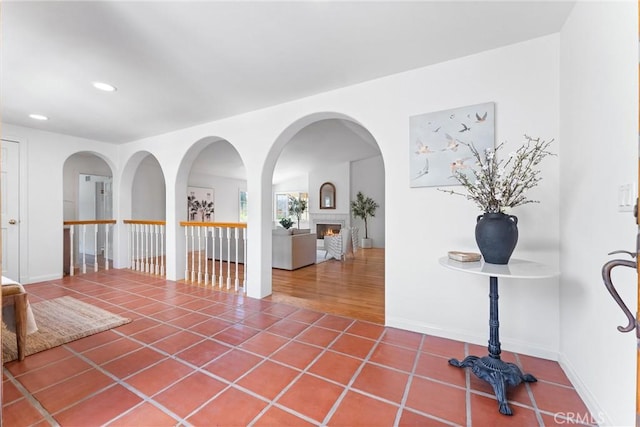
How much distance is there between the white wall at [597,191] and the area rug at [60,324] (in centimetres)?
354

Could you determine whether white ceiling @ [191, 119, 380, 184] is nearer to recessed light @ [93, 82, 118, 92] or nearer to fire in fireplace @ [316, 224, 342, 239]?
fire in fireplace @ [316, 224, 342, 239]

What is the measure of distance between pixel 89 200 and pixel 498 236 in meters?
8.35

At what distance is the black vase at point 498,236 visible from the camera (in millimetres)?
1821

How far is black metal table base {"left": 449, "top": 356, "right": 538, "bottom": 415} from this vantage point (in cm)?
165

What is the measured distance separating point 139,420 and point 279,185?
9519 mm

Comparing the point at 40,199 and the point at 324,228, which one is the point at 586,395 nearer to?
the point at 40,199

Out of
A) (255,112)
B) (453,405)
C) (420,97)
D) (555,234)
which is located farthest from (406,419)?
(255,112)

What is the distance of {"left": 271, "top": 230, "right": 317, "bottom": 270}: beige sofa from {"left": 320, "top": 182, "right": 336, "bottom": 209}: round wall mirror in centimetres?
388

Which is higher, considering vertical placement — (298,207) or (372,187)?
(372,187)

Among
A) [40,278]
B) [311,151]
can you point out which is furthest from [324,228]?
[40,278]

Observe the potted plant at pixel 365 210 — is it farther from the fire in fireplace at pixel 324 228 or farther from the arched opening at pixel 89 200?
the arched opening at pixel 89 200

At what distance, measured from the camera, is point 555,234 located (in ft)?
6.88

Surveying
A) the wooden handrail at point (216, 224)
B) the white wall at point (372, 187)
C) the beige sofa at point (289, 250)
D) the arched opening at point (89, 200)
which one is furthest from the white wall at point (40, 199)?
the white wall at point (372, 187)

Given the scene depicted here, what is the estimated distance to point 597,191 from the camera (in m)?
1.58
